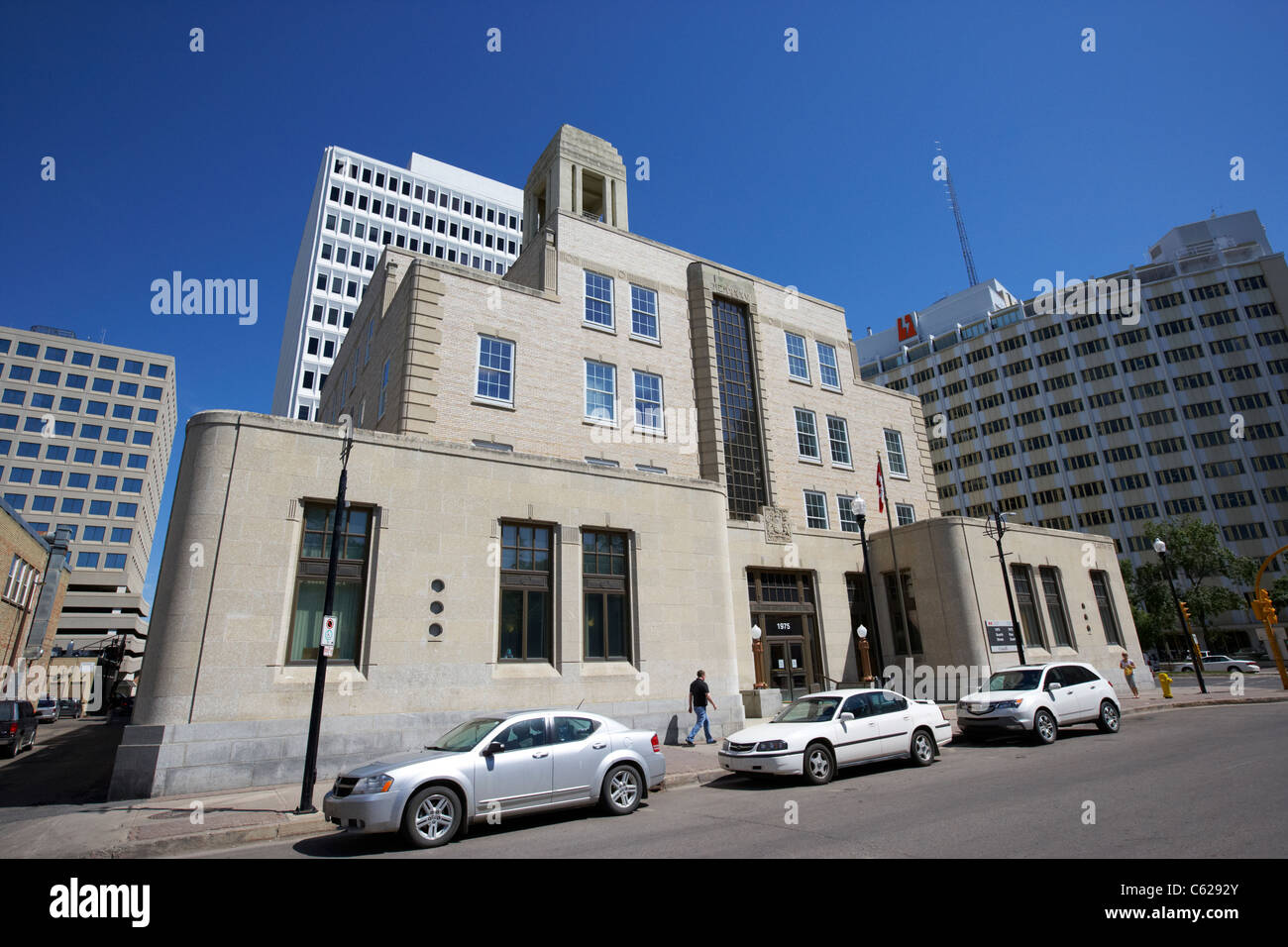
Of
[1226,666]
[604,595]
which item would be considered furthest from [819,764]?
[1226,666]

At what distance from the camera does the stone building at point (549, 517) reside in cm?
1359

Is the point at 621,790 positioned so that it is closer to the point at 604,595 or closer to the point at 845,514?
the point at 604,595

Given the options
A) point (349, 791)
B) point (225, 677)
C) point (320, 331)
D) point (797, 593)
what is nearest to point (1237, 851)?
point (349, 791)

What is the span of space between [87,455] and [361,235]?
46583mm

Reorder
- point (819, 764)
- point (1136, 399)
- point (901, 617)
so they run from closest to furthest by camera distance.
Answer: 1. point (819, 764)
2. point (901, 617)
3. point (1136, 399)

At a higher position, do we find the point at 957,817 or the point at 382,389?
the point at 382,389

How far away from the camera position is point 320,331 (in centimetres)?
7606

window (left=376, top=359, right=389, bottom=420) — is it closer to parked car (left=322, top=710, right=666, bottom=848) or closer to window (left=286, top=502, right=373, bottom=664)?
window (left=286, top=502, right=373, bottom=664)

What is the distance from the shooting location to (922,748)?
13891 mm

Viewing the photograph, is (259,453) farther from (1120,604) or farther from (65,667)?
(65,667)

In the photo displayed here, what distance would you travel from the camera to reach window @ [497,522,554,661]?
16.8 m

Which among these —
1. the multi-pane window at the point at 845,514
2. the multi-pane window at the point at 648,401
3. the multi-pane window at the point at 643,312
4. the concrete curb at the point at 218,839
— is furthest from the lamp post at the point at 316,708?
the multi-pane window at the point at 845,514

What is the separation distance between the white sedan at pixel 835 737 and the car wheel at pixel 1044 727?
10.8ft

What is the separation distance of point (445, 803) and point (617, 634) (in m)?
9.78
